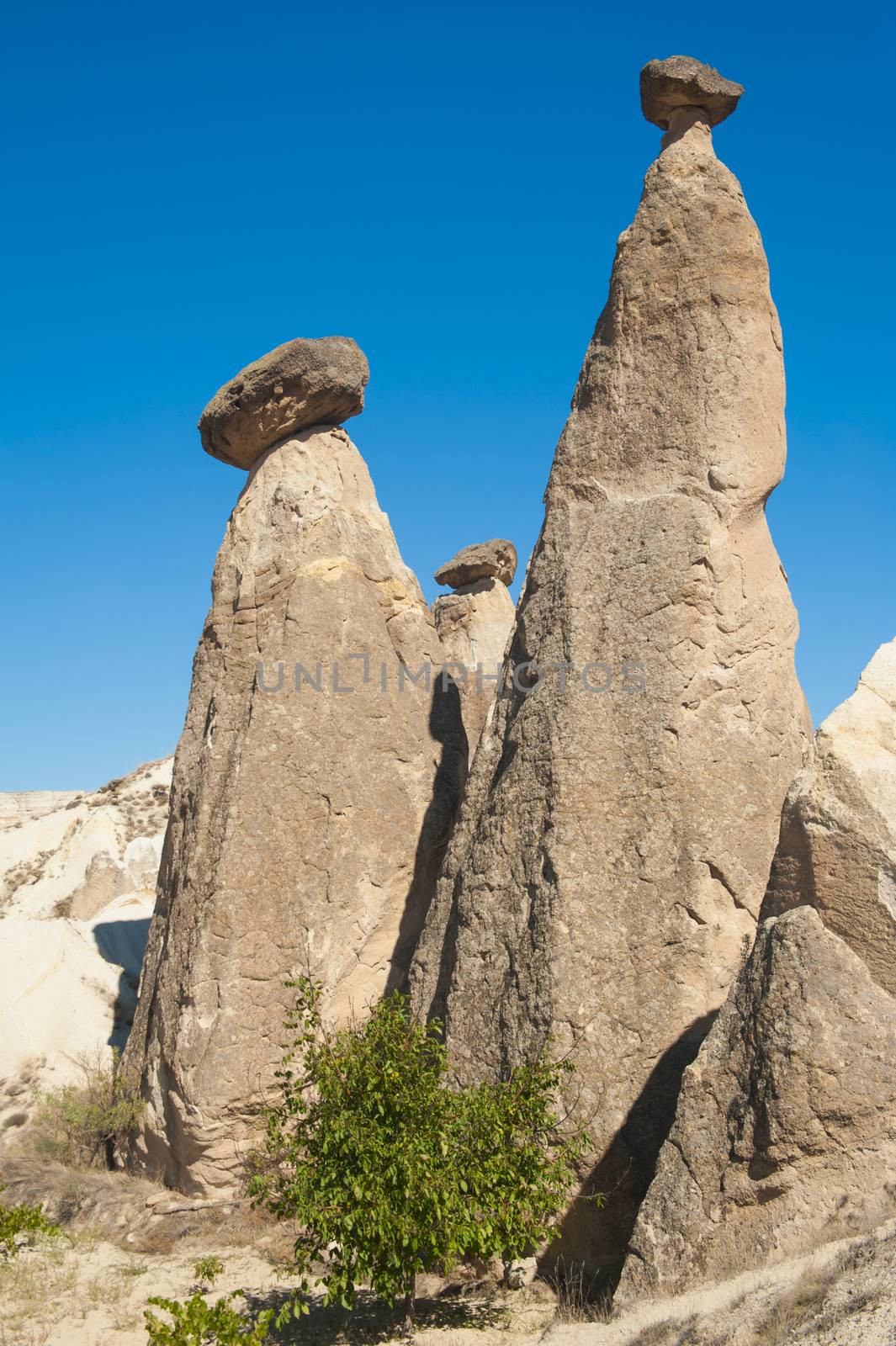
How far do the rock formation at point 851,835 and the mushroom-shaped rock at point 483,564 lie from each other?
1090cm

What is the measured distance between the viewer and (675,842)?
7.07 m

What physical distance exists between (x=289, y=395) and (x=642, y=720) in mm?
5223

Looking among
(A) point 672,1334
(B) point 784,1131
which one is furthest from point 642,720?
(A) point 672,1334

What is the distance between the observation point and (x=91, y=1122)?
966 cm

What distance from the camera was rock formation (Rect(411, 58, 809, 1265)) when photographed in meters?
6.79

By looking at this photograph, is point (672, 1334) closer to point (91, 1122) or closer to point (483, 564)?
point (91, 1122)

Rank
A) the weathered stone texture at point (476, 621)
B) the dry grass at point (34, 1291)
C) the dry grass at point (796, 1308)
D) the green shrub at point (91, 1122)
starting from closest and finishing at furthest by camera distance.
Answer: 1. the dry grass at point (796, 1308)
2. the dry grass at point (34, 1291)
3. the green shrub at point (91, 1122)
4. the weathered stone texture at point (476, 621)

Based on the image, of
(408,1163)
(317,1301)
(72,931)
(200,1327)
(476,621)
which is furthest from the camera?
(476,621)

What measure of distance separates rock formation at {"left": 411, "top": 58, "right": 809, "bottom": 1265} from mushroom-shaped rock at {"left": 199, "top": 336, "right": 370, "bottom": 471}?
2941 millimetres

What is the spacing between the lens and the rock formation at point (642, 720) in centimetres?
679

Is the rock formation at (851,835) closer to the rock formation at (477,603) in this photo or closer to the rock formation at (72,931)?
the rock formation at (72,931)

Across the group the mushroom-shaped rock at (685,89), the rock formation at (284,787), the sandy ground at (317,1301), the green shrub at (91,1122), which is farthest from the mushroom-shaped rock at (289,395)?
the sandy ground at (317,1301)

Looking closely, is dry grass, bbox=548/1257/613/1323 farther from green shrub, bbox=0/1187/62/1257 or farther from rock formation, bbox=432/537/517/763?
rock formation, bbox=432/537/517/763

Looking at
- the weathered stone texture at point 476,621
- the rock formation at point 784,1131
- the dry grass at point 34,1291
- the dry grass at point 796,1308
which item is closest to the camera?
the dry grass at point 796,1308
